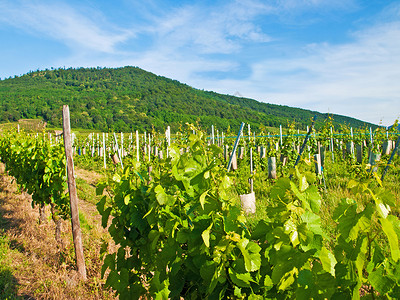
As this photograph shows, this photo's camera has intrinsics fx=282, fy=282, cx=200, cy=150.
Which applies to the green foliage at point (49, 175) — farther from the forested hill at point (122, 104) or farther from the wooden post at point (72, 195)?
the forested hill at point (122, 104)

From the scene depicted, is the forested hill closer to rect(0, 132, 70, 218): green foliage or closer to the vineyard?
rect(0, 132, 70, 218): green foliage

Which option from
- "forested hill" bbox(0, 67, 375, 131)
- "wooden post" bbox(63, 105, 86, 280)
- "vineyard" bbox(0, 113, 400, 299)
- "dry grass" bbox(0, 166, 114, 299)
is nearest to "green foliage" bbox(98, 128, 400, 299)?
"vineyard" bbox(0, 113, 400, 299)

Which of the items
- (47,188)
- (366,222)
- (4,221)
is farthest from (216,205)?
(4,221)

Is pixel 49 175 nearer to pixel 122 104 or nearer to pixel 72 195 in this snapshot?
pixel 72 195

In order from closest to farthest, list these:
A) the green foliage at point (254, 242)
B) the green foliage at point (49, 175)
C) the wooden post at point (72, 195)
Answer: the green foliage at point (254, 242), the wooden post at point (72, 195), the green foliage at point (49, 175)

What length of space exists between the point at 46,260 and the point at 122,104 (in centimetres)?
7553

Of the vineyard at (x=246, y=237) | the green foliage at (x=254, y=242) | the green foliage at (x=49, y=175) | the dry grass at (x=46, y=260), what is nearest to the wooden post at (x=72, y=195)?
the dry grass at (x=46, y=260)

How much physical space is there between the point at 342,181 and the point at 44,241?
6.65 m

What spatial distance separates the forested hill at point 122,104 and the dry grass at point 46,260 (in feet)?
144

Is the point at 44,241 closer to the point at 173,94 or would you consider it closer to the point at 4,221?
the point at 4,221

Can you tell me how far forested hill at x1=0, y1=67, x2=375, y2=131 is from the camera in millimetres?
59759

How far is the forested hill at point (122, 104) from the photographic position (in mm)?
59759

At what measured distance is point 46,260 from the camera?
13.1 feet

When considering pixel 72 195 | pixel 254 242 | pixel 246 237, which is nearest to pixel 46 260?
pixel 72 195
